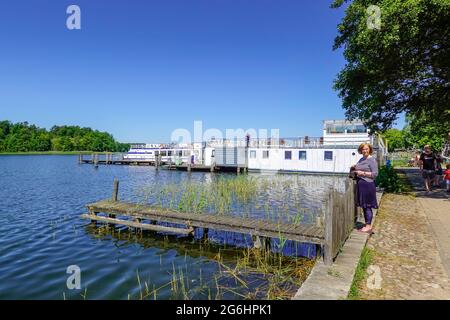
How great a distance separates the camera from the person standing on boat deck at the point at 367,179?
7.09m

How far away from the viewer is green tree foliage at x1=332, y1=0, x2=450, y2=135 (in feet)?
33.5

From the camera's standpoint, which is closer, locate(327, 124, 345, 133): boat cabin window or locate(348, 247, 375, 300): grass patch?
locate(348, 247, 375, 300): grass patch

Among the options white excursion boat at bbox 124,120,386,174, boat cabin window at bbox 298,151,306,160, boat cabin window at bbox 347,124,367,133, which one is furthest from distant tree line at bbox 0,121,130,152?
boat cabin window at bbox 347,124,367,133

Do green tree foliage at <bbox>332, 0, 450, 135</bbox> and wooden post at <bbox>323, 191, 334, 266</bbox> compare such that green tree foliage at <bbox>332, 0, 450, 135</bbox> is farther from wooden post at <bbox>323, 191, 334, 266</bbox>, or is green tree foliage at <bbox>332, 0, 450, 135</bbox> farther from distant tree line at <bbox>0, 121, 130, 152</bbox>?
distant tree line at <bbox>0, 121, 130, 152</bbox>

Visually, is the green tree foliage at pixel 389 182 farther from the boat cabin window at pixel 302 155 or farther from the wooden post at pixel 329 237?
the boat cabin window at pixel 302 155

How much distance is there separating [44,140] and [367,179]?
469ft

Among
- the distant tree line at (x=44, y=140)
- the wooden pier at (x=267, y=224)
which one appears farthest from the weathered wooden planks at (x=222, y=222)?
the distant tree line at (x=44, y=140)

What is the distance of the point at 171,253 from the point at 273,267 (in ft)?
9.86

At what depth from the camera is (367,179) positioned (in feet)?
23.9

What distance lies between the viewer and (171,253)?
8.71m

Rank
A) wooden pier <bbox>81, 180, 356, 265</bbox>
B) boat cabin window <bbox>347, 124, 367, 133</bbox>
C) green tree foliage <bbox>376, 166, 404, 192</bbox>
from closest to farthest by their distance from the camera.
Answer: wooden pier <bbox>81, 180, 356, 265</bbox> → green tree foliage <bbox>376, 166, 404, 192</bbox> → boat cabin window <bbox>347, 124, 367, 133</bbox>

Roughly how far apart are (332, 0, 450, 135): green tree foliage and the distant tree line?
132 meters
